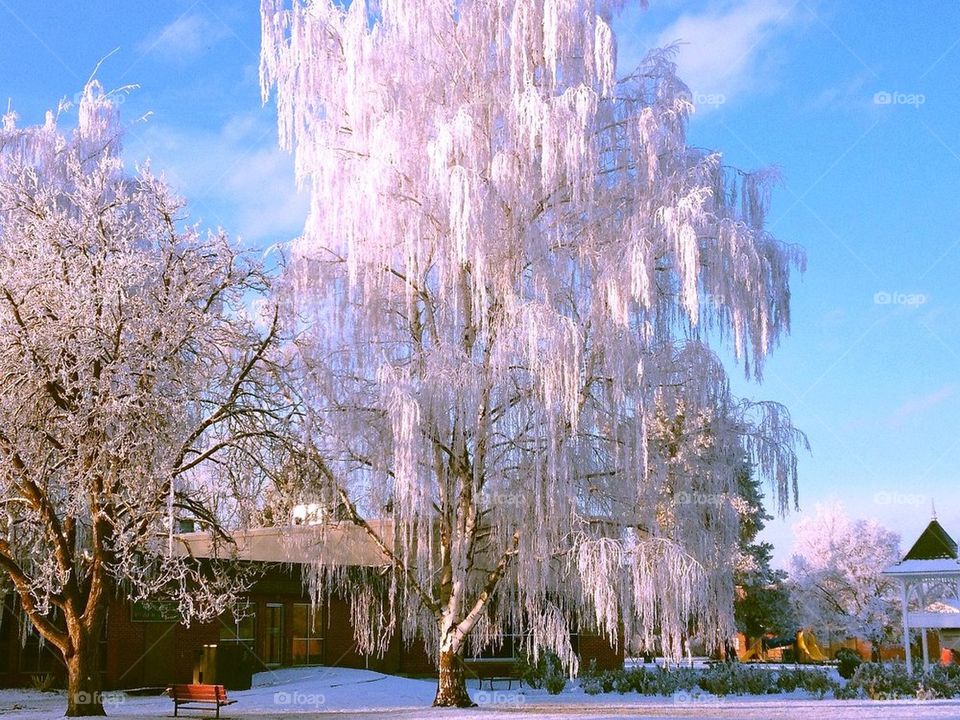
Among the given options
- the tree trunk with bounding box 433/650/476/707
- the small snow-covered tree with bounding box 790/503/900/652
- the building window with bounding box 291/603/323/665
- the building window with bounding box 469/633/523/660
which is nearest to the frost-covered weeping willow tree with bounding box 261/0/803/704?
the tree trunk with bounding box 433/650/476/707

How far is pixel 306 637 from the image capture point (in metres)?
29.3

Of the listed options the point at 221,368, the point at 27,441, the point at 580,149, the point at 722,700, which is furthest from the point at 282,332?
the point at 722,700

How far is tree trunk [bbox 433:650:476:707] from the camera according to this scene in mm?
18922

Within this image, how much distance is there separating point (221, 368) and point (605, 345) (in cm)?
634

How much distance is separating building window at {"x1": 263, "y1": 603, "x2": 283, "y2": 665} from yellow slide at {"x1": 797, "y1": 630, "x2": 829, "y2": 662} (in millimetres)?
29223

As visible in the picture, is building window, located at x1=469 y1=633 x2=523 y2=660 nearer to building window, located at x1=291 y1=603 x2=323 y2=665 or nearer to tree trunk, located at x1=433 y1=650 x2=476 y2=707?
building window, located at x1=291 y1=603 x2=323 y2=665

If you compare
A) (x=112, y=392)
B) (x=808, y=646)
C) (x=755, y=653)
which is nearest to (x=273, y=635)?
(x=112, y=392)

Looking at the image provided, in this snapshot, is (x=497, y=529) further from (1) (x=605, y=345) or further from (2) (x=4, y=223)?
(2) (x=4, y=223)

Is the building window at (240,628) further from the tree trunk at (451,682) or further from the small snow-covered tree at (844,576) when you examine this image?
the small snow-covered tree at (844,576)

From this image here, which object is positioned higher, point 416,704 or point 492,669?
point 416,704

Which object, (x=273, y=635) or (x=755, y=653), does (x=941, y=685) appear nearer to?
(x=273, y=635)

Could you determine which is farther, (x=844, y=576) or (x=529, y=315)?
(x=844, y=576)

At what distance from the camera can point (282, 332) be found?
59.7ft

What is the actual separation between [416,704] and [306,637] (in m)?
8.82
